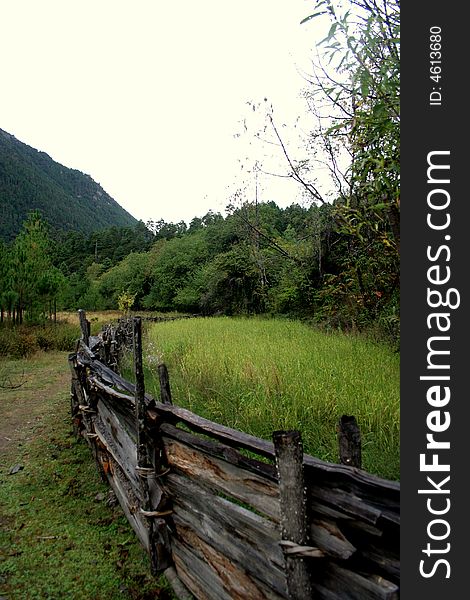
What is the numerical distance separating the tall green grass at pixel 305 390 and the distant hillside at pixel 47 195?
7637cm

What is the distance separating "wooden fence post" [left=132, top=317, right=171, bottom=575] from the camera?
288cm

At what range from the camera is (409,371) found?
111cm

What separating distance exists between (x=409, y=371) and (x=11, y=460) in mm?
5400

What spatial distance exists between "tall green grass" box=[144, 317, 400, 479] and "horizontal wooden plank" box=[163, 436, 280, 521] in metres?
0.69

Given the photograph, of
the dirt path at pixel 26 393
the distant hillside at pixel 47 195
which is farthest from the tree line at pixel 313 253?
the distant hillside at pixel 47 195

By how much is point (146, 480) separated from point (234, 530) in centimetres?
97

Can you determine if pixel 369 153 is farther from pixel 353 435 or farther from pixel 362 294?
pixel 362 294

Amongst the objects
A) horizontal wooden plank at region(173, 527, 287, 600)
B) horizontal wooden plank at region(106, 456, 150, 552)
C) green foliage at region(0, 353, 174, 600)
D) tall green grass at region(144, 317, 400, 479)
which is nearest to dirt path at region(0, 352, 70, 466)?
green foliage at region(0, 353, 174, 600)

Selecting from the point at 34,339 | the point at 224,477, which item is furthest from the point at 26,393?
the point at 224,477

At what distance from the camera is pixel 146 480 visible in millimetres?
2926

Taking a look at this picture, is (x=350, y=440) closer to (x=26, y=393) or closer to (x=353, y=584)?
(x=353, y=584)

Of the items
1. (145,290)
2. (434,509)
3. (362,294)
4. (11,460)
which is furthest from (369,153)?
(145,290)

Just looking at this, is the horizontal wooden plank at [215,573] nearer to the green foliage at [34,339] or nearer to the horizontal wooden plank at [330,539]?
the horizontal wooden plank at [330,539]

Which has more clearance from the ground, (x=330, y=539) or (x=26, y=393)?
(x=330, y=539)
